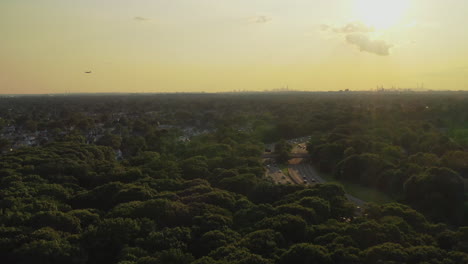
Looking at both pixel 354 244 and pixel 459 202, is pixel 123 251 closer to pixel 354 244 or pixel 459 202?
pixel 354 244

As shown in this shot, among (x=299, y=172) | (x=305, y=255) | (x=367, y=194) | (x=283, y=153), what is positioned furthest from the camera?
(x=283, y=153)

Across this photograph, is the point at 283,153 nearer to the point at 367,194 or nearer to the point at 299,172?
the point at 299,172

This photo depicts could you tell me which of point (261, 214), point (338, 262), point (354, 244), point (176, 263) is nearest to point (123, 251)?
point (176, 263)

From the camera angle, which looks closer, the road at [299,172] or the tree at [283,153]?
the road at [299,172]

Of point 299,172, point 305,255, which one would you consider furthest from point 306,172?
point 305,255

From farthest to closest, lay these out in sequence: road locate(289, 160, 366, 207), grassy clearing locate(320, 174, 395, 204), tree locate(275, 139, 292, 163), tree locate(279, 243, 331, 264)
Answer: tree locate(275, 139, 292, 163) → road locate(289, 160, 366, 207) → grassy clearing locate(320, 174, 395, 204) → tree locate(279, 243, 331, 264)

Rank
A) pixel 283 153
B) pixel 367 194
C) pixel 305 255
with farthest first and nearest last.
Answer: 1. pixel 283 153
2. pixel 367 194
3. pixel 305 255

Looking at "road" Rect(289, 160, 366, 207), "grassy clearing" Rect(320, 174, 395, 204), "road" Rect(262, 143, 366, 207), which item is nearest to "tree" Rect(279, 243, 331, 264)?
"road" Rect(262, 143, 366, 207)

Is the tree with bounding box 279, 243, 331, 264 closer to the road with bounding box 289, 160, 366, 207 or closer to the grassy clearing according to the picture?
the grassy clearing

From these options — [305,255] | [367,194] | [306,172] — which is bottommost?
[367,194]

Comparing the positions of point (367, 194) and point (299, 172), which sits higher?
Answer: point (299, 172)

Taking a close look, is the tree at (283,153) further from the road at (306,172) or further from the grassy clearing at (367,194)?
the grassy clearing at (367,194)

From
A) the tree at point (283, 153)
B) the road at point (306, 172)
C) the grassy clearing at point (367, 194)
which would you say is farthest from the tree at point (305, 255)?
the tree at point (283, 153)
